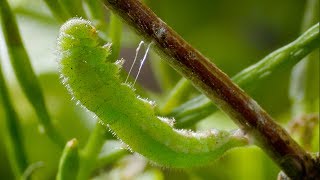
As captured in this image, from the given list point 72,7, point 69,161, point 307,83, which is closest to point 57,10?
point 72,7

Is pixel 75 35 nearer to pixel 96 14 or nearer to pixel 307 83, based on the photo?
pixel 96 14

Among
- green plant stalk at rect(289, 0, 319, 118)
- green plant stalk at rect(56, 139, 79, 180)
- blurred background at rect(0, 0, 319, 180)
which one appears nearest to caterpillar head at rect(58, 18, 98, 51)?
green plant stalk at rect(56, 139, 79, 180)

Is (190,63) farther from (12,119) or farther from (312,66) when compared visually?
(312,66)

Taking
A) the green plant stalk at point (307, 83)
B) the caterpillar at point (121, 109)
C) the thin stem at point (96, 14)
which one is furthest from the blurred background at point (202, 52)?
the caterpillar at point (121, 109)

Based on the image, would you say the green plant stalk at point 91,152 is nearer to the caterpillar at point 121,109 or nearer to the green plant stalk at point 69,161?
the green plant stalk at point 69,161

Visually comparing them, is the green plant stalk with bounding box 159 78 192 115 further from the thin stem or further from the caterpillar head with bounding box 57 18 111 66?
the caterpillar head with bounding box 57 18 111 66

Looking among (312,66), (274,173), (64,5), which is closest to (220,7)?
(312,66)
